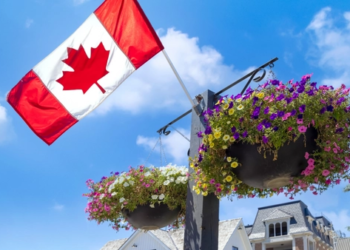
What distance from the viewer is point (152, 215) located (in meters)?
5.00

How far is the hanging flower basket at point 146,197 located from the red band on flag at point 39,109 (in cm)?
99

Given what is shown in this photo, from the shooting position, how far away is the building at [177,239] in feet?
85.3

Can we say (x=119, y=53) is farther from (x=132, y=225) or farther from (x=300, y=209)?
(x=300, y=209)

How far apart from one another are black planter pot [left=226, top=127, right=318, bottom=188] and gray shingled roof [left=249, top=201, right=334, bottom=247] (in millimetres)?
37076

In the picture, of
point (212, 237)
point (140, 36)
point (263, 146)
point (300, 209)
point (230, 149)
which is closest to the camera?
point (263, 146)

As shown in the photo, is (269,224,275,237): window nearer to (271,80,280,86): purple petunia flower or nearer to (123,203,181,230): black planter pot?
(123,203,181,230): black planter pot

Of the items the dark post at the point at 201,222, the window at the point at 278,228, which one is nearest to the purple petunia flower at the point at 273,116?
the dark post at the point at 201,222

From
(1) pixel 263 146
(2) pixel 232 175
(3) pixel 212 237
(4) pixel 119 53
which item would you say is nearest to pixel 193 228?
(3) pixel 212 237

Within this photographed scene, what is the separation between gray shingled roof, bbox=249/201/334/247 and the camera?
127 ft

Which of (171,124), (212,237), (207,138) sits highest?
(171,124)

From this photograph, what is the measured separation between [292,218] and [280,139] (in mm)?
38780

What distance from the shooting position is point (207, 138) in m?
3.87

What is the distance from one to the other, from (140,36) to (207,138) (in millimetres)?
1936

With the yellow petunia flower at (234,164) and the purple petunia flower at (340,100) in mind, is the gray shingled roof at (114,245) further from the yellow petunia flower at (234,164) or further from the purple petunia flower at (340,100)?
the purple petunia flower at (340,100)
